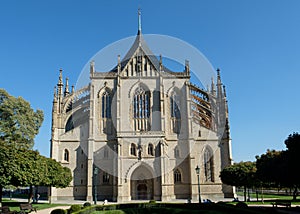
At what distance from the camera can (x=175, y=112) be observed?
5066cm

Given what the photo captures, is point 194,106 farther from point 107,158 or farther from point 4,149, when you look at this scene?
point 4,149

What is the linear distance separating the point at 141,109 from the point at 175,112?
6084mm

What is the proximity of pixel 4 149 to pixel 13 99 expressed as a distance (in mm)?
17416

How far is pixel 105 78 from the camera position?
51.6 meters

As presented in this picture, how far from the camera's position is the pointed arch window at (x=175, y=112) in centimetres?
4991

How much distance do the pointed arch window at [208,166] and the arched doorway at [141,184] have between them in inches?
389

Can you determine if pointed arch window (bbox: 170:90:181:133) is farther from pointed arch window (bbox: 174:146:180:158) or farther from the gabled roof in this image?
the gabled roof

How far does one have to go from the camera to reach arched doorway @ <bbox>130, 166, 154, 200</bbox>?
45.6 metres

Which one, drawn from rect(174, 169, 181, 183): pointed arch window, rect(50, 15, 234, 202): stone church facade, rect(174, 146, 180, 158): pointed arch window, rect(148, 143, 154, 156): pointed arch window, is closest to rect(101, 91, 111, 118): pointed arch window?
rect(50, 15, 234, 202): stone church facade

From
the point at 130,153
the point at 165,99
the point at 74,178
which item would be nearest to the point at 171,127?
the point at 165,99

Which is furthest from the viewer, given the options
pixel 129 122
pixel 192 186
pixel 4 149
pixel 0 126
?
pixel 129 122

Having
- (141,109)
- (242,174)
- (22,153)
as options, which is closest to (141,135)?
(141,109)

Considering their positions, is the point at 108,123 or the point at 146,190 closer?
the point at 146,190

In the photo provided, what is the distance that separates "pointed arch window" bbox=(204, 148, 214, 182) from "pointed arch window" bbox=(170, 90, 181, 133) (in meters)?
6.37
